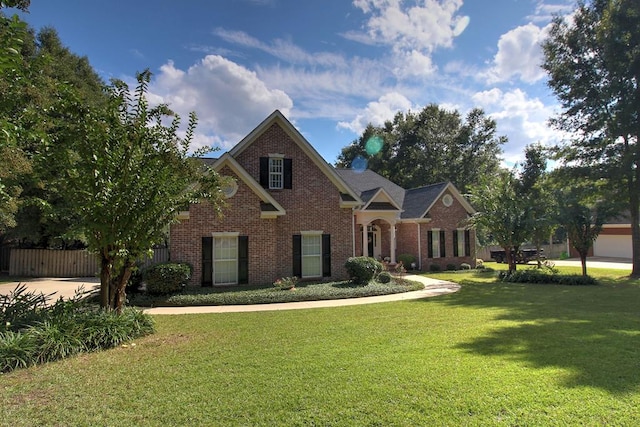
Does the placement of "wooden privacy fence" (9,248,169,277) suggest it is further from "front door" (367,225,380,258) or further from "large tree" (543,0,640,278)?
"large tree" (543,0,640,278)

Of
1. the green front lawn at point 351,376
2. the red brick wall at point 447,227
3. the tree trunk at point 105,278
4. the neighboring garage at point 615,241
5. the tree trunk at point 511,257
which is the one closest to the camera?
the green front lawn at point 351,376

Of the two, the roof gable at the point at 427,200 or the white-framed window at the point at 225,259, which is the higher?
the roof gable at the point at 427,200

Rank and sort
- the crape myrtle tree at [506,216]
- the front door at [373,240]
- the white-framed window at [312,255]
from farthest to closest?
1. the front door at [373,240]
2. the crape myrtle tree at [506,216]
3. the white-framed window at [312,255]

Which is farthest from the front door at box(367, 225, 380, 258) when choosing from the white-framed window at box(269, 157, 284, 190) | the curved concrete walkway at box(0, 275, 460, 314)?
the white-framed window at box(269, 157, 284, 190)

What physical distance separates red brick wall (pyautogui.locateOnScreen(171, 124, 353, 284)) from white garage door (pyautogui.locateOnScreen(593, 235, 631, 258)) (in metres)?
30.0

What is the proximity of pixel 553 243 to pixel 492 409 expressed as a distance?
3909cm

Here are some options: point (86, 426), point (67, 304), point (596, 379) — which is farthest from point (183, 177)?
point (596, 379)

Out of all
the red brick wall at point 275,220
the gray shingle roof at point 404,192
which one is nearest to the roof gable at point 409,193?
the gray shingle roof at point 404,192

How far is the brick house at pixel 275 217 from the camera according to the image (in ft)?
46.5

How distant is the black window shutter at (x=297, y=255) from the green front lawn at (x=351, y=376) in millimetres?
6819

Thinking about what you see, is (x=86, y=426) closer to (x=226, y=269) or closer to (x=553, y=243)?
(x=226, y=269)

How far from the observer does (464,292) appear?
14.3 meters

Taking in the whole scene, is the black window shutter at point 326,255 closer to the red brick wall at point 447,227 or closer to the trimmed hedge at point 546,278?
the trimmed hedge at point 546,278

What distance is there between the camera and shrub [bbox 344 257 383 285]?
14938 mm
